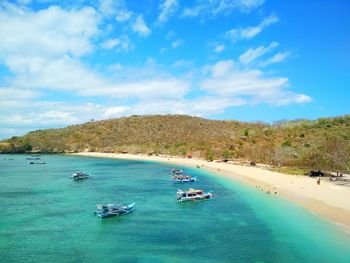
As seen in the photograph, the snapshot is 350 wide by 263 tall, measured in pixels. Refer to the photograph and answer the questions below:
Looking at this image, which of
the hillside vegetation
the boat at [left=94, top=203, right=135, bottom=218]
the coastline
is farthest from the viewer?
the hillside vegetation

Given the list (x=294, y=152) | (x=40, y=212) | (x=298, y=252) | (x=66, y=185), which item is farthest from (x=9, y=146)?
(x=298, y=252)

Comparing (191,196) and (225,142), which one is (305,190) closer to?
(191,196)

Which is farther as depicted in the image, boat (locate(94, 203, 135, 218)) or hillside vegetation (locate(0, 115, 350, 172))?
hillside vegetation (locate(0, 115, 350, 172))

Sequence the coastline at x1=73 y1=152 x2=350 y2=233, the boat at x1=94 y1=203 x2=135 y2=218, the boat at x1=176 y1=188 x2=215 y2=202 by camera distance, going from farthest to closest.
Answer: the boat at x1=176 y1=188 x2=215 y2=202
the boat at x1=94 y1=203 x2=135 y2=218
the coastline at x1=73 y1=152 x2=350 y2=233

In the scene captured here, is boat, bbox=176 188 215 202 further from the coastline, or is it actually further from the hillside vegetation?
the hillside vegetation

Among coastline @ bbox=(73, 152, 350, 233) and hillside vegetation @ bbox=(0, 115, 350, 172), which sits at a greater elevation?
hillside vegetation @ bbox=(0, 115, 350, 172)

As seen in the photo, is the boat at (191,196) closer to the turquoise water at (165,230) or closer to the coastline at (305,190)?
the turquoise water at (165,230)

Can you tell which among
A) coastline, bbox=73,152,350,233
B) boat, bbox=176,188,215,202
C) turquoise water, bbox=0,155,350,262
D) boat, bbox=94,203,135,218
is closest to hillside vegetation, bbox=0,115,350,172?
coastline, bbox=73,152,350,233

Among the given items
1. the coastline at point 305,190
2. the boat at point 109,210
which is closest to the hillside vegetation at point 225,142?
the coastline at point 305,190
